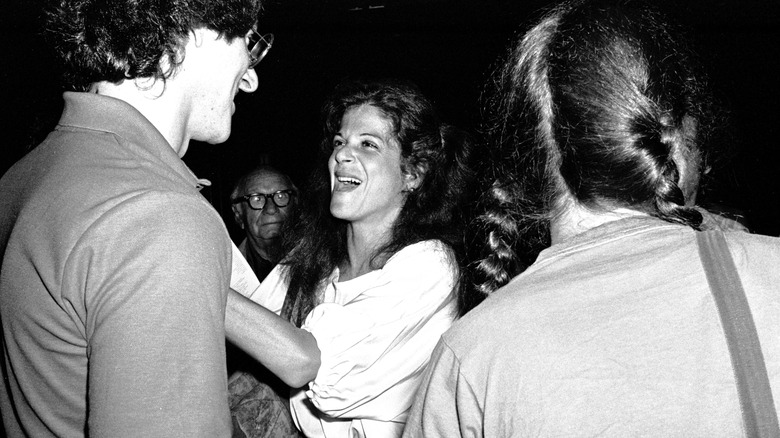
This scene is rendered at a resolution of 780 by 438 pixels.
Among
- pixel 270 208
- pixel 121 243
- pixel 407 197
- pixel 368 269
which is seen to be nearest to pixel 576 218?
pixel 121 243

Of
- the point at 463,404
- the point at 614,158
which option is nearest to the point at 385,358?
the point at 463,404

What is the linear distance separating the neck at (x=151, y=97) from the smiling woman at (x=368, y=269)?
1.67 ft

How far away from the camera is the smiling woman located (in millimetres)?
1754

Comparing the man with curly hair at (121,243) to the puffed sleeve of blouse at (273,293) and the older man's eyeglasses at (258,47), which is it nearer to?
the older man's eyeglasses at (258,47)

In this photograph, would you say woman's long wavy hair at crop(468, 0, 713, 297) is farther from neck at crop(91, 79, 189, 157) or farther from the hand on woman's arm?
the hand on woman's arm

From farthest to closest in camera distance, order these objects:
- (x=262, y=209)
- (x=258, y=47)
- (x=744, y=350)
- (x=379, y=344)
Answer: (x=262, y=209) → (x=379, y=344) → (x=258, y=47) → (x=744, y=350)

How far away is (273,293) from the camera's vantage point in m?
2.26

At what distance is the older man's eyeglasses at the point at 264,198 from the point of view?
3520 millimetres

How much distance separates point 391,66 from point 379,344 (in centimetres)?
357

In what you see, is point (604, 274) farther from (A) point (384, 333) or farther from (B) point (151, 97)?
(A) point (384, 333)

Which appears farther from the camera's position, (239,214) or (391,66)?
(391,66)

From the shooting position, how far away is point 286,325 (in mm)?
1511

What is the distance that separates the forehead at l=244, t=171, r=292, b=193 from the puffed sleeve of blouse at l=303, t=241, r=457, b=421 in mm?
1635

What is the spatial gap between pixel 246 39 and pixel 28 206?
0.45 m
